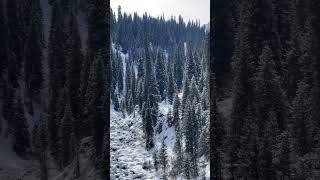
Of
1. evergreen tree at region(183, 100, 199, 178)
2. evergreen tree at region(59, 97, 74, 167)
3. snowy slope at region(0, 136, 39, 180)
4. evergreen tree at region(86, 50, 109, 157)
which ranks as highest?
evergreen tree at region(86, 50, 109, 157)

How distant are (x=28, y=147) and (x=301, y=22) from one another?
4.18 m

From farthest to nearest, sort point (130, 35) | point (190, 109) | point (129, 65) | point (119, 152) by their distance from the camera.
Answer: point (130, 35) → point (129, 65) → point (119, 152) → point (190, 109)

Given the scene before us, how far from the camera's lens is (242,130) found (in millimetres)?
6555

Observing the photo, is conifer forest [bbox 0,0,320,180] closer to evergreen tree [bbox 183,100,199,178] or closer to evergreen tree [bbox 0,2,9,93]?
evergreen tree [bbox 0,2,9,93]

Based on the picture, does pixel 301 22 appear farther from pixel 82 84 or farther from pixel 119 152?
pixel 119 152

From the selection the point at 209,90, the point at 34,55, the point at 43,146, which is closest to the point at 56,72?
the point at 34,55

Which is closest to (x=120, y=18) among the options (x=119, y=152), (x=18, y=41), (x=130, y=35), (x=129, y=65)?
(x=130, y=35)

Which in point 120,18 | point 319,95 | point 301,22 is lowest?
point 319,95

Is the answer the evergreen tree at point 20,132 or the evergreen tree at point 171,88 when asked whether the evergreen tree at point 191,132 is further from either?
the evergreen tree at point 20,132

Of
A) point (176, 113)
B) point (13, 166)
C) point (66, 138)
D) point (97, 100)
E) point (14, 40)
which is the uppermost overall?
point (14, 40)

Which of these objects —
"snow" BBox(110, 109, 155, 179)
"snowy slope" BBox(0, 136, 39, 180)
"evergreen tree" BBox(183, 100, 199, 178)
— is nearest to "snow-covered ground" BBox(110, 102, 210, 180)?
"snow" BBox(110, 109, 155, 179)

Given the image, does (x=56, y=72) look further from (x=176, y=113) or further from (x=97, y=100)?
(x=176, y=113)

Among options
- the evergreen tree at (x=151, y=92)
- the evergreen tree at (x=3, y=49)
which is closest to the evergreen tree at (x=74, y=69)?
Answer: the evergreen tree at (x=3, y=49)

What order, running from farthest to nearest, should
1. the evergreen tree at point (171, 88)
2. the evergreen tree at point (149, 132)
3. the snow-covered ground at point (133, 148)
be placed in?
the evergreen tree at point (171, 88), the evergreen tree at point (149, 132), the snow-covered ground at point (133, 148)
